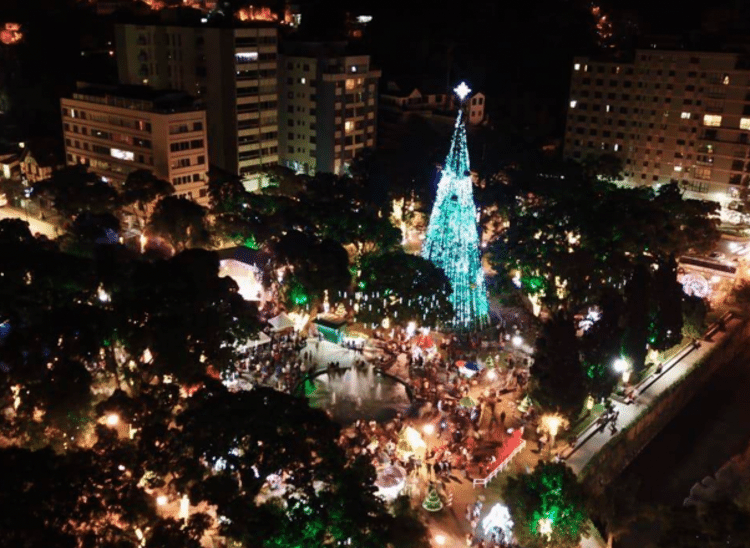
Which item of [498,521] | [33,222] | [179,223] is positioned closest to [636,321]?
[498,521]

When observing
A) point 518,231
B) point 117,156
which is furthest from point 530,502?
point 117,156

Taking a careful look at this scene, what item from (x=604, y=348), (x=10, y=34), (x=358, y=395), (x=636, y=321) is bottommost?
(x=358, y=395)

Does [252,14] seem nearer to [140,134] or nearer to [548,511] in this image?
[140,134]

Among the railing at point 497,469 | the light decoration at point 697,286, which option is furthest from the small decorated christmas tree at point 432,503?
the light decoration at point 697,286

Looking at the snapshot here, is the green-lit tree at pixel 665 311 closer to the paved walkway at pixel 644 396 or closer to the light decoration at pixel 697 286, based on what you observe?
the paved walkway at pixel 644 396

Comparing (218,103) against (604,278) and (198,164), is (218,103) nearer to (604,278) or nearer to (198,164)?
(198,164)

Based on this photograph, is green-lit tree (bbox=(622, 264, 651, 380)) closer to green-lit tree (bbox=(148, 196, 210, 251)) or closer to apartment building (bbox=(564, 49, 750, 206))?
green-lit tree (bbox=(148, 196, 210, 251))

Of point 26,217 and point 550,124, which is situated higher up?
point 550,124

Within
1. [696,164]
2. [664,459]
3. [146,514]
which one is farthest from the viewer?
[696,164]

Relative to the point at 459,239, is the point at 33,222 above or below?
below
